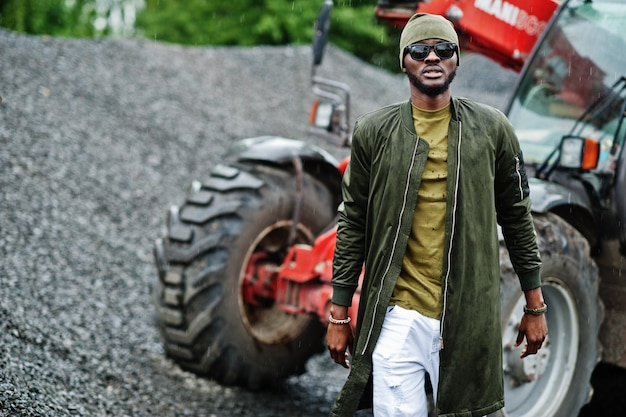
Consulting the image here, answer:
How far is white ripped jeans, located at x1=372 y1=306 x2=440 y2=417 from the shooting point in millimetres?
3016

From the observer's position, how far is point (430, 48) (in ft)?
9.70

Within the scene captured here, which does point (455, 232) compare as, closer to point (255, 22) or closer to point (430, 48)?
point (430, 48)

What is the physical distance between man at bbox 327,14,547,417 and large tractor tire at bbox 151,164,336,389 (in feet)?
6.02

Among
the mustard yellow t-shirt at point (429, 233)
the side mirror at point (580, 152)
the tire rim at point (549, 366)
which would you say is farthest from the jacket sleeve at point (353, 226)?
the side mirror at point (580, 152)

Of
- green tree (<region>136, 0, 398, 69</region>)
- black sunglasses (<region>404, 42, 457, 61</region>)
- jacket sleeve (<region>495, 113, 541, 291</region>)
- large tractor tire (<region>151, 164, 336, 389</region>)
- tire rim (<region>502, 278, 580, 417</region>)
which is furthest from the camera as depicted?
green tree (<region>136, 0, 398, 69</region>)

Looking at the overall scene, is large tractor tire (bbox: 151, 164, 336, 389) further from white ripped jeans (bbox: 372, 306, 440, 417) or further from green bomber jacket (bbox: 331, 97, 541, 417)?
white ripped jeans (bbox: 372, 306, 440, 417)

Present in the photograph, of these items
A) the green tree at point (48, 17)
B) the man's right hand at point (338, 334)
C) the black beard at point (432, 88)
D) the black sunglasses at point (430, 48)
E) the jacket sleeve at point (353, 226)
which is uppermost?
the green tree at point (48, 17)

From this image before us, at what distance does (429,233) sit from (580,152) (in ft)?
6.11

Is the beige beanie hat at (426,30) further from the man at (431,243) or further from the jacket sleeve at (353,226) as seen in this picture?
the jacket sleeve at (353,226)

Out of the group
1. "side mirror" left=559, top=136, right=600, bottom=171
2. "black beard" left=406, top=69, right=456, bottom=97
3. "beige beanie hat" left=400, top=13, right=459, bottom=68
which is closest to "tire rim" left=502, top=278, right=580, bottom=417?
"side mirror" left=559, top=136, right=600, bottom=171

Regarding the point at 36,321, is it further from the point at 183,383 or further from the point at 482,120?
the point at 482,120

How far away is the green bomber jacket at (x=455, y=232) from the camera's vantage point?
2.98 metres

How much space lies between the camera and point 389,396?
3.04 m

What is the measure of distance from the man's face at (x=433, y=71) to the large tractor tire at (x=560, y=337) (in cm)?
144
